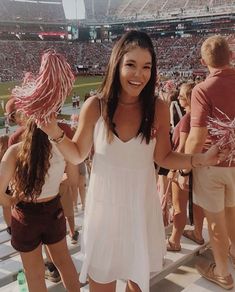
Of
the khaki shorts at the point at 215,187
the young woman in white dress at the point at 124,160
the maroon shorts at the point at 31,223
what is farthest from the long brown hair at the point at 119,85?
the khaki shorts at the point at 215,187

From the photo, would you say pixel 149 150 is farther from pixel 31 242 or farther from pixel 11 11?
pixel 11 11

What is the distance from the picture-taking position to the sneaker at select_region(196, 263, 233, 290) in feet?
8.73

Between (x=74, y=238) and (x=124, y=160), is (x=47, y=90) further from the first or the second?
(x=74, y=238)

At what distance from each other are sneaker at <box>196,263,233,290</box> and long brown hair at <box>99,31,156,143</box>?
136cm

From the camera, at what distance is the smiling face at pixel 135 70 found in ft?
5.75

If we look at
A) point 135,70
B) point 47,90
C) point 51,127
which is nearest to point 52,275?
point 51,127

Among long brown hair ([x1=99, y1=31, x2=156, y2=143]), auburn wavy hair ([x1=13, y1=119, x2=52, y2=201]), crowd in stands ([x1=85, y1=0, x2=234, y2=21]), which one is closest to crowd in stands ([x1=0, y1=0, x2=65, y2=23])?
crowd in stands ([x1=85, y1=0, x2=234, y2=21])

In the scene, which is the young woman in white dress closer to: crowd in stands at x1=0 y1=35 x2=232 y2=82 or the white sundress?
the white sundress

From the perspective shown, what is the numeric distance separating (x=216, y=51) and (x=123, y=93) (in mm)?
896

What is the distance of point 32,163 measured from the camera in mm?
2129

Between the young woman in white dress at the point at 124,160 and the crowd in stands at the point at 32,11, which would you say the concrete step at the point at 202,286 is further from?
the crowd in stands at the point at 32,11

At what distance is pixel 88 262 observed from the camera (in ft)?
6.43

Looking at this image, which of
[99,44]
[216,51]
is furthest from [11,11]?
[216,51]

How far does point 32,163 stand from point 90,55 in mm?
53384
